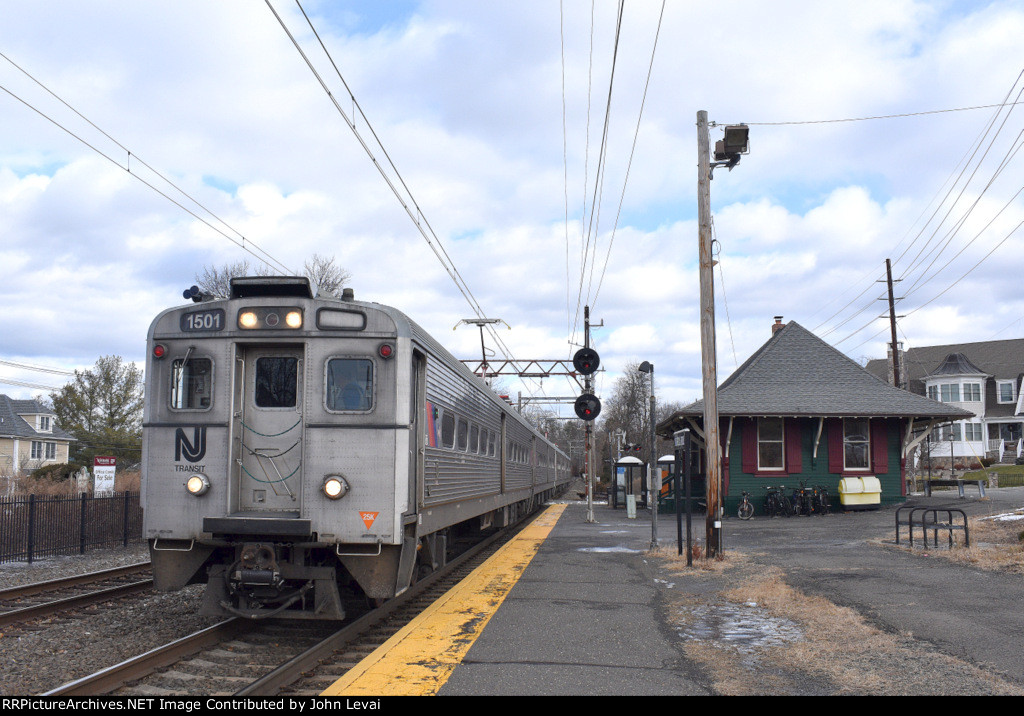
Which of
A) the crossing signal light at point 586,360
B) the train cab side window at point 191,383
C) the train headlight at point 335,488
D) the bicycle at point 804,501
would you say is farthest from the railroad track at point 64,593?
the bicycle at point 804,501

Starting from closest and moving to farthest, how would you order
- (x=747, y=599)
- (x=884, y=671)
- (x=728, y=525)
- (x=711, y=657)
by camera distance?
(x=884, y=671)
(x=711, y=657)
(x=747, y=599)
(x=728, y=525)

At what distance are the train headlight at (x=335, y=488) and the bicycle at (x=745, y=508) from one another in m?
16.7

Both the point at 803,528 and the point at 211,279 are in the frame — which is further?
the point at 211,279

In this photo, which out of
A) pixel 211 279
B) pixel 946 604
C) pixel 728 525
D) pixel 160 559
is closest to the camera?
pixel 160 559

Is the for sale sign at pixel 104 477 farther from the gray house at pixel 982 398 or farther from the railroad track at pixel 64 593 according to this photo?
the gray house at pixel 982 398

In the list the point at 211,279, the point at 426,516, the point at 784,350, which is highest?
the point at 211,279

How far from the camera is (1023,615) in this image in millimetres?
7609

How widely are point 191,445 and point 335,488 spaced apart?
1.48 metres

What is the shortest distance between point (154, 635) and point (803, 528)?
14.5 meters

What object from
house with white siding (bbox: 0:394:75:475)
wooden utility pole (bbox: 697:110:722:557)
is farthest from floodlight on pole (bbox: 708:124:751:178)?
house with white siding (bbox: 0:394:75:475)

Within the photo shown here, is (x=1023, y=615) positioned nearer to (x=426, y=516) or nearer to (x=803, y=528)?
(x=426, y=516)

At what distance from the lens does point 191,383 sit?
7.70m

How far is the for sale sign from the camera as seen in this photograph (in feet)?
59.3
